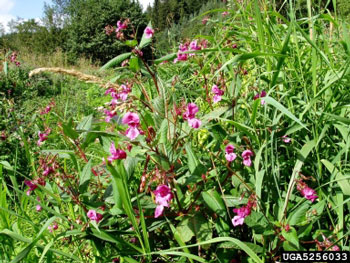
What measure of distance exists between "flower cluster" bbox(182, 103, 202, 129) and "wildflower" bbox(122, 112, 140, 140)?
0.18m

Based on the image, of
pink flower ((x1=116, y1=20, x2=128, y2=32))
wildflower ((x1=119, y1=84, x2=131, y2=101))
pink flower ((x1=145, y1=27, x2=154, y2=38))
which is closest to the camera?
wildflower ((x1=119, y1=84, x2=131, y2=101))

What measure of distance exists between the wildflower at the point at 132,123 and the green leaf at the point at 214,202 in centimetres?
32

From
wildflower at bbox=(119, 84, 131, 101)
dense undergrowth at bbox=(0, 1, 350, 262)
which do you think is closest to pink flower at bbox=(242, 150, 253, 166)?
dense undergrowth at bbox=(0, 1, 350, 262)

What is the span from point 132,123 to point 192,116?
0.22 meters

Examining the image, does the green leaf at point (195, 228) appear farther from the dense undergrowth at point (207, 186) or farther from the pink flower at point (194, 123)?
the pink flower at point (194, 123)

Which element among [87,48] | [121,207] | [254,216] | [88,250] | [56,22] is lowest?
[88,250]

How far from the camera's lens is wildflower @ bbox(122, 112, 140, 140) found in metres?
0.99

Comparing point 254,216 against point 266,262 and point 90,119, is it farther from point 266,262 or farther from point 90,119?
point 90,119

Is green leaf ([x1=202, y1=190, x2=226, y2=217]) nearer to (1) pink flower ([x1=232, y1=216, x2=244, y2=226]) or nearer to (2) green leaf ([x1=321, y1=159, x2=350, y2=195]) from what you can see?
(1) pink flower ([x1=232, y1=216, x2=244, y2=226])

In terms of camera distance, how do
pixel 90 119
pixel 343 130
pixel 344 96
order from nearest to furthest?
pixel 343 130 < pixel 344 96 < pixel 90 119

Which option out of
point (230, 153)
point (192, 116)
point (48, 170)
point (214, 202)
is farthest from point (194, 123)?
point (48, 170)

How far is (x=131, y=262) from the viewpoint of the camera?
1.09 m

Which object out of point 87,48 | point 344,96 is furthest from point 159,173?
point 87,48

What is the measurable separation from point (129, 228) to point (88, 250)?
397 mm
